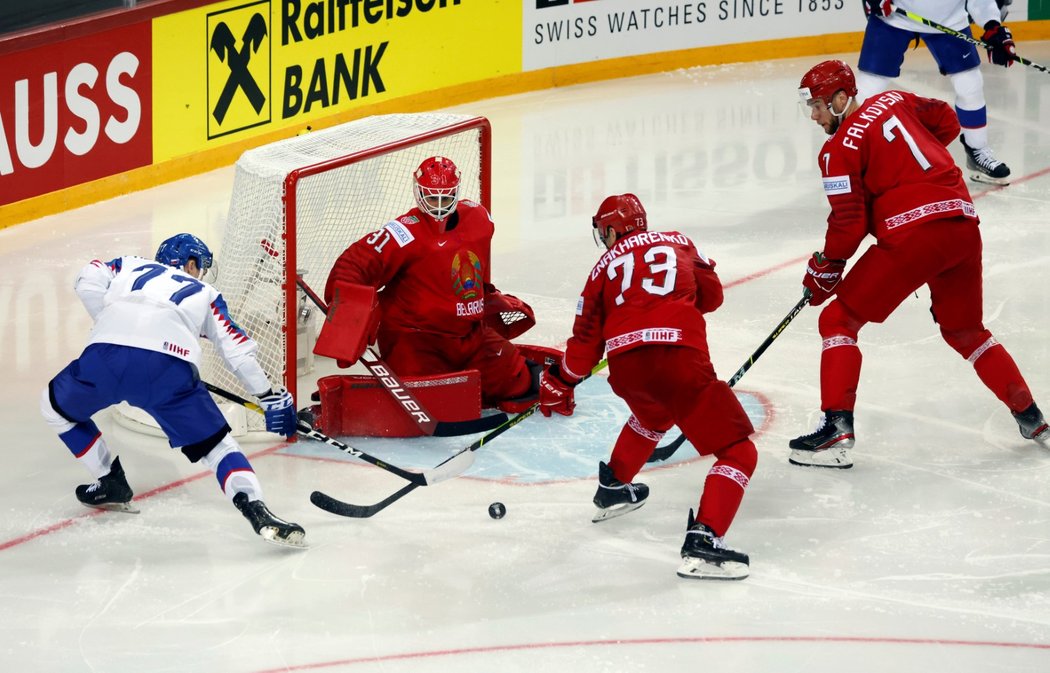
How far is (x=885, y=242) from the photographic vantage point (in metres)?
5.09

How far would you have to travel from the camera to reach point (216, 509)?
4.86 meters

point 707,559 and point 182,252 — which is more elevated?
point 182,252

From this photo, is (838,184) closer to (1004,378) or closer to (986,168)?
(1004,378)

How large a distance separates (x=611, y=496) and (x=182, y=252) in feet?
4.31

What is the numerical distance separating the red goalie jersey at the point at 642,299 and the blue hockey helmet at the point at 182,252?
40.8 inches

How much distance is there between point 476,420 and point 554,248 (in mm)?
2099

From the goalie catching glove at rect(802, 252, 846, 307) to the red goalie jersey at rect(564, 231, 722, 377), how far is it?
2.23 feet

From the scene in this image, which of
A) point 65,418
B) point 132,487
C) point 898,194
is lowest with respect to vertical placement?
point 132,487

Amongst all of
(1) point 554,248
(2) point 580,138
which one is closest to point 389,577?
(1) point 554,248

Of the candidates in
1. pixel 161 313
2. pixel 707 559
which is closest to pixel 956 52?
pixel 707 559

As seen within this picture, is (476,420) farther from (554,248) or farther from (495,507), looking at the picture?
(554,248)

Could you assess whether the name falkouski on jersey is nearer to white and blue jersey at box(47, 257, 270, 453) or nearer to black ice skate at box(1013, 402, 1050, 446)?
white and blue jersey at box(47, 257, 270, 453)

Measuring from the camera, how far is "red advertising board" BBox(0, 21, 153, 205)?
7379mm

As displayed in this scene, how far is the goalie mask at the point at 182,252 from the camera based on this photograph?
15.4 feet
